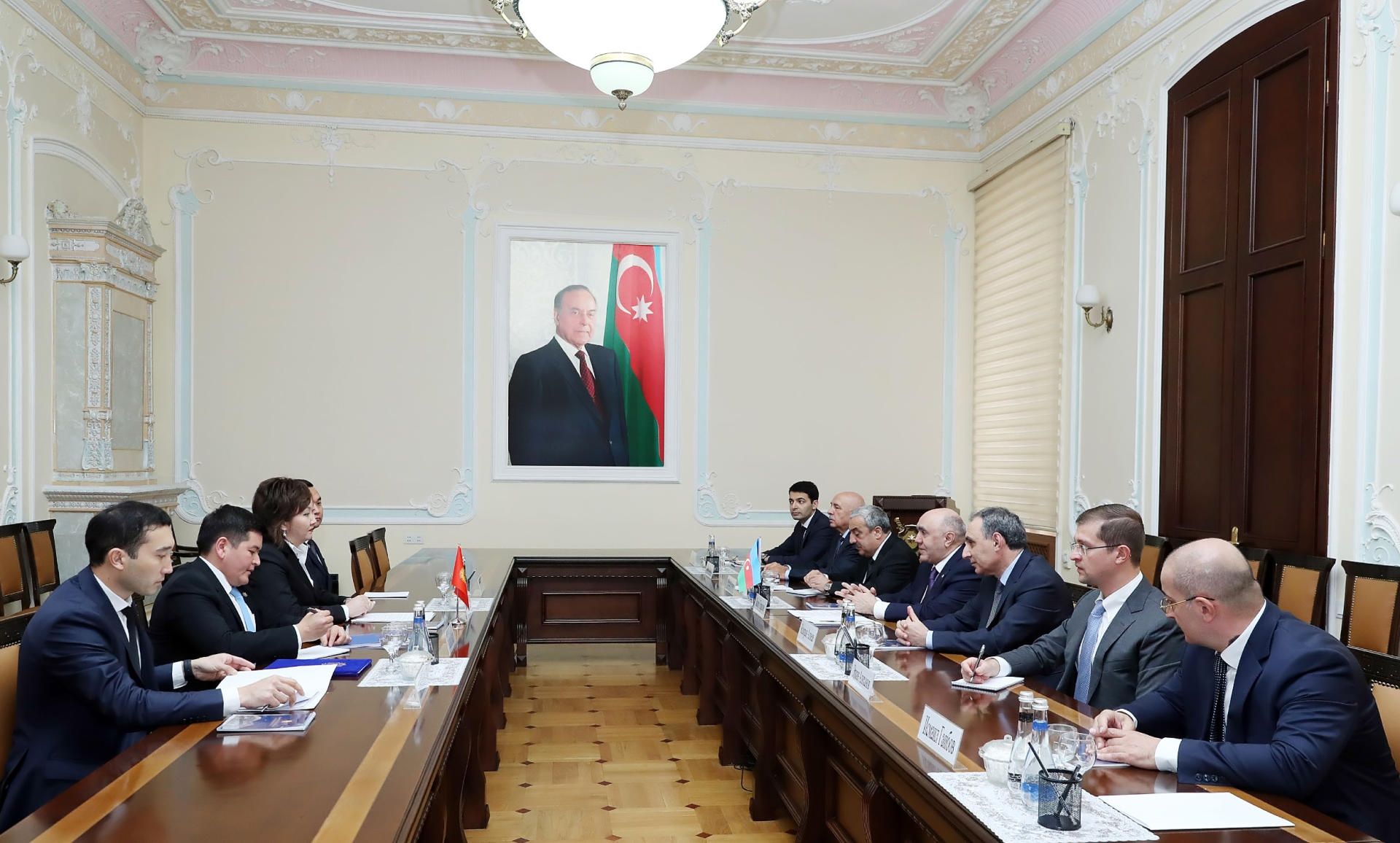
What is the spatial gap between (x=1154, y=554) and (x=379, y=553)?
4731 mm

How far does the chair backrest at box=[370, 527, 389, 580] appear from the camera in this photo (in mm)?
6203

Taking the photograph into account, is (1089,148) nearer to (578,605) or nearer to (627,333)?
(627,333)

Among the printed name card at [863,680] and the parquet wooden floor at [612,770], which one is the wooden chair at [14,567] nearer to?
the parquet wooden floor at [612,770]

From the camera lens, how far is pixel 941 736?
240cm

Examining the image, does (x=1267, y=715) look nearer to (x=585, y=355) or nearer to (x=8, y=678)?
(x=8, y=678)

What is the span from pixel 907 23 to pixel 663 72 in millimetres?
1955

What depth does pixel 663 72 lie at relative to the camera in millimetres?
8164

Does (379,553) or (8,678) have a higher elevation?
(8,678)

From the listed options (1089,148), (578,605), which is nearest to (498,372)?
(578,605)

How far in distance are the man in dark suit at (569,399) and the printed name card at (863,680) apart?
5246 millimetres

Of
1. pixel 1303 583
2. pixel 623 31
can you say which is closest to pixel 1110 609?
pixel 1303 583

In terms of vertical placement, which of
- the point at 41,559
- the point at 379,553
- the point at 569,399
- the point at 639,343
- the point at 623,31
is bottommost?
the point at 379,553

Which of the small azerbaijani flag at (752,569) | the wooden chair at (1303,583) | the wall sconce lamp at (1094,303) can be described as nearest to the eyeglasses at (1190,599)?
the wooden chair at (1303,583)

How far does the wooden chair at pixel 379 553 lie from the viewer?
6.21 m
